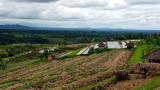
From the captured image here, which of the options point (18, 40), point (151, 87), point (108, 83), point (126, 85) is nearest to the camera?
point (151, 87)

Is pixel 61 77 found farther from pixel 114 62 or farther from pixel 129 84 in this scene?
pixel 114 62

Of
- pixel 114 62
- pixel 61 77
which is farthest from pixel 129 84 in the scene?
pixel 114 62

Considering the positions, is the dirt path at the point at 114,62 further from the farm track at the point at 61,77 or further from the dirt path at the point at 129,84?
the dirt path at the point at 129,84

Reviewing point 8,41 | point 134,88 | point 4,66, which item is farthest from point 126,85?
point 8,41

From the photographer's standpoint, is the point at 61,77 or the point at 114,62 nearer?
the point at 61,77

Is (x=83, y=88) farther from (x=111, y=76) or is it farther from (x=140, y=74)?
(x=140, y=74)

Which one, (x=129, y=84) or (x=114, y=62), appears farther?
(x=114, y=62)

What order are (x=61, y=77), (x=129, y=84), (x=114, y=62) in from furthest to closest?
(x=114, y=62) < (x=61, y=77) < (x=129, y=84)

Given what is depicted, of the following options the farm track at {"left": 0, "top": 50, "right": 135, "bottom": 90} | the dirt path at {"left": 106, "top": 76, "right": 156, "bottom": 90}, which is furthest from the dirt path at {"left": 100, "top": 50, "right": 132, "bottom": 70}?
the dirt path at {"left": 106, "top": 76, "right": 156, "bottom": 90}

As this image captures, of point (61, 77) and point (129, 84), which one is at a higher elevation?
point (129, 84)

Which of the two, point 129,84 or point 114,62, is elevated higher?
point 129,84

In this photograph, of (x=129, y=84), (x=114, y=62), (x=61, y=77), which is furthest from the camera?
(x=114, y=62)
